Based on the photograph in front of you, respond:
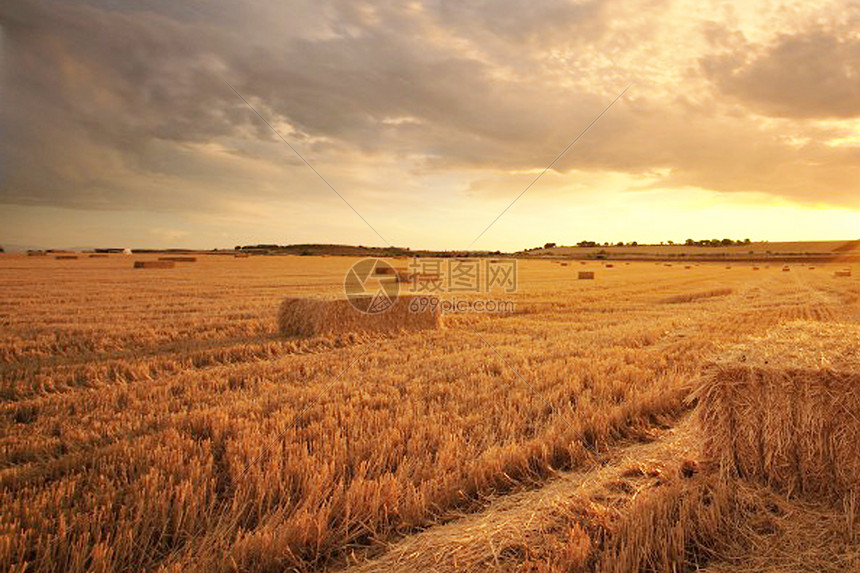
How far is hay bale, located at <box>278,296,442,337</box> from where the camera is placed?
1118 centimetres

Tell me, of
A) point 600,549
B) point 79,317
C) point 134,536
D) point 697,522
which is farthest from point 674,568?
point 79,317

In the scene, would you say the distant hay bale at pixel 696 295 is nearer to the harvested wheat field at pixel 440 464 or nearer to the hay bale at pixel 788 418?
the harvested wheat field at pixel 440 464

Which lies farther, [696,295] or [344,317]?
[696,295]

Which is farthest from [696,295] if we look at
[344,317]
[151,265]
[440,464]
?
[151,265]

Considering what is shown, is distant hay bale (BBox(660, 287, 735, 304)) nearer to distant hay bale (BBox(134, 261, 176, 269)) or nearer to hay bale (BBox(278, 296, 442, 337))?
hay bale (BBox(278, 296, 442, 337))

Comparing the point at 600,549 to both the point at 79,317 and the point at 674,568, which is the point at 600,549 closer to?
the point at 674,568

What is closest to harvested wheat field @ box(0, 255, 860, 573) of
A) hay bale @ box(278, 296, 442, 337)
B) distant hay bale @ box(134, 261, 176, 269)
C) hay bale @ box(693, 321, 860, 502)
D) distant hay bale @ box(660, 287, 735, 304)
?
hay bale @ box(693, 321, 860, 502)

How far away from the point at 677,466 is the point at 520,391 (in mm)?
2295

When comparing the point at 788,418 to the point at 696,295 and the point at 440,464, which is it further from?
the point at 696,295

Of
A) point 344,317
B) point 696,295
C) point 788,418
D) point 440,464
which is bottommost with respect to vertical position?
point 696,295

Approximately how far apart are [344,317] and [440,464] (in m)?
7.90

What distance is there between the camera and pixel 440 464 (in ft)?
13.5

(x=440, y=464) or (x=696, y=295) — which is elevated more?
(x=440, y=464)

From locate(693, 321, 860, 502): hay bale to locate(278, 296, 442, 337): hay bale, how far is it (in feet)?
28.0
